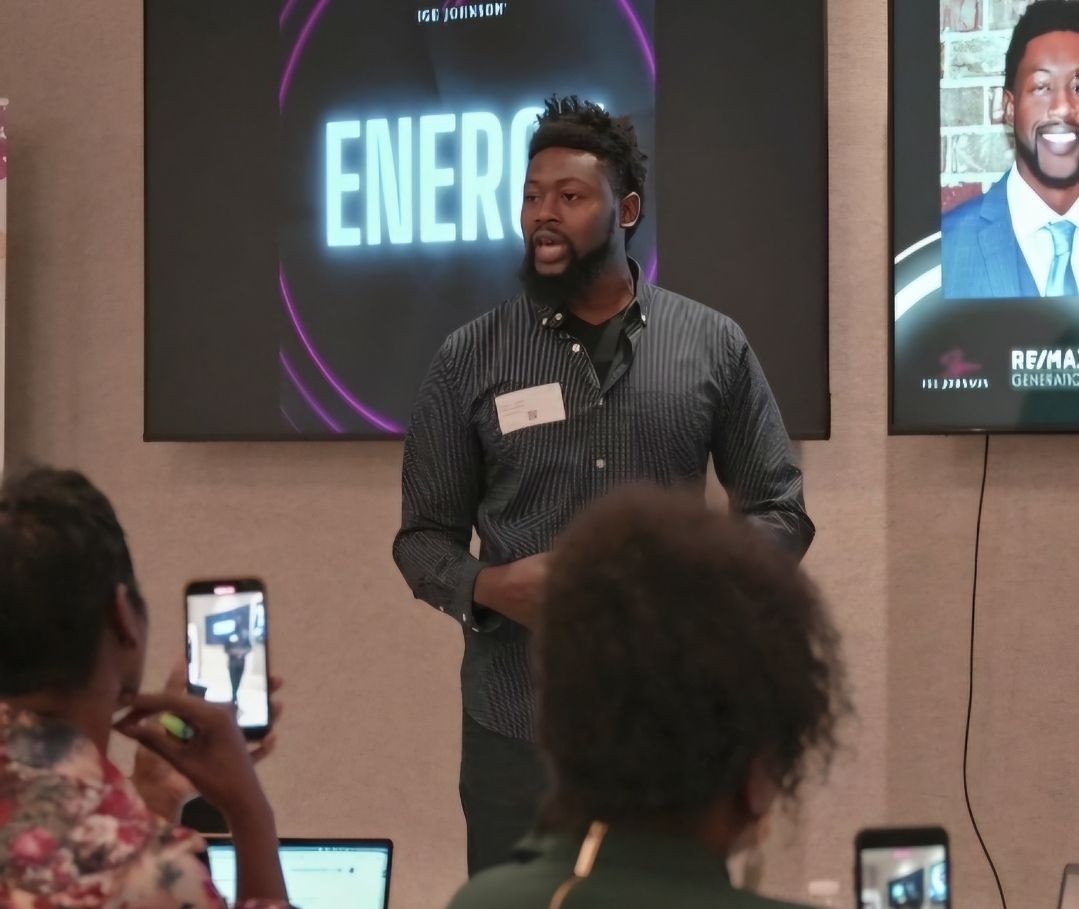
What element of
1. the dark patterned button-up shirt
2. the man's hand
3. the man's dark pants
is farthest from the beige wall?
the man's hand

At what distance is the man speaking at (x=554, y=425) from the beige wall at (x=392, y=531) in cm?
99

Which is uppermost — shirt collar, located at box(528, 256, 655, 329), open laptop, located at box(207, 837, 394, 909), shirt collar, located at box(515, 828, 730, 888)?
shirt collar, located at box(528, 256, 655, 329)

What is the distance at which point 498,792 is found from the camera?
2.16 m

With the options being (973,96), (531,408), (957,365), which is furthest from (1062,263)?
(531,408)

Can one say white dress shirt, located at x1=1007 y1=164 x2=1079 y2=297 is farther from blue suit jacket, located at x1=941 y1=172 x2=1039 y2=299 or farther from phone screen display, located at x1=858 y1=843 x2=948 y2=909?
phone screen display, located at x1=858 y1=843 x2=948 y2=909

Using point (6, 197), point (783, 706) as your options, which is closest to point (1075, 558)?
point (783, 706)

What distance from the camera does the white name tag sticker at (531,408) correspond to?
2.22 meters

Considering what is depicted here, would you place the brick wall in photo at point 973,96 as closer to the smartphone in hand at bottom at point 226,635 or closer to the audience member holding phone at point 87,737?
the smartphone in hand at bottom at point 226,635

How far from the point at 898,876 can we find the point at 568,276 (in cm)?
104

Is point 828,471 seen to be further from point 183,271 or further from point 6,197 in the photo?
point 6,197

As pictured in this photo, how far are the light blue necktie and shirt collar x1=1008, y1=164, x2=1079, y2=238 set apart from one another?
2cm

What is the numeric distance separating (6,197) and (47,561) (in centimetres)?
272

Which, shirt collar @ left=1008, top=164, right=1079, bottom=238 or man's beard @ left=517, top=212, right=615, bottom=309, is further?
shirt collar @ left=1008, top=164, right=1079, bottom=238

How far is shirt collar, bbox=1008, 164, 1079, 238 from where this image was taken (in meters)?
2.94
